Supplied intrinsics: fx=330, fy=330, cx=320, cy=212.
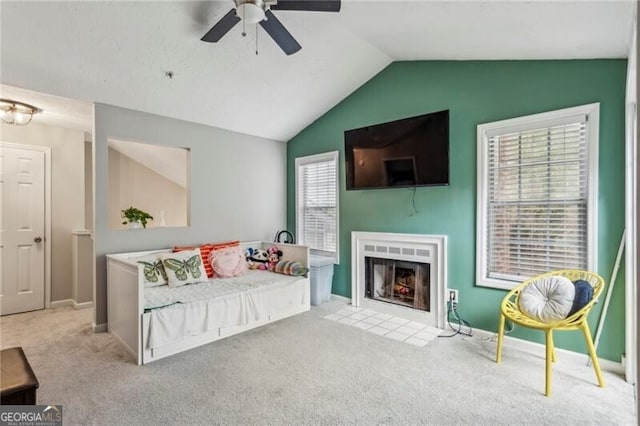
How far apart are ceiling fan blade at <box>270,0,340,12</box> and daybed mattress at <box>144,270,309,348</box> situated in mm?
2394

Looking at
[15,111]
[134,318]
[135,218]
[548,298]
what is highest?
[15,111]

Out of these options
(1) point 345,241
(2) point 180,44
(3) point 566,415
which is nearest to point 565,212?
(3) point 566,415

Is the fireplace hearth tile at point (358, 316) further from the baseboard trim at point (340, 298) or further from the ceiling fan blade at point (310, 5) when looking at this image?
the ceiling fan blade at point (310, 5)

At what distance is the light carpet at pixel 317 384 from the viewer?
1.97 m

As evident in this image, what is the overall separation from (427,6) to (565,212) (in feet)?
6.41

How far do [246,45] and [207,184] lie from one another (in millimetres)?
1821

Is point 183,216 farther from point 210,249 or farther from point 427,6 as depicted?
point 427,6

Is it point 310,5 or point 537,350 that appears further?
point 537,350

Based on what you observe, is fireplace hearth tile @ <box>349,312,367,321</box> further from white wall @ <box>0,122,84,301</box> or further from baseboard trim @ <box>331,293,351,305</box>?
white wall @ <box>0,122,84,301</box>

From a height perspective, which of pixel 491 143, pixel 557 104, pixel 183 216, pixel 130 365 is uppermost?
pixel 557 104

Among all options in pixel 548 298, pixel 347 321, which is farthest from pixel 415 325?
pixel 548 298

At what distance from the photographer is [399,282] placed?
12.7ft

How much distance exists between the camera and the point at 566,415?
1971 millimetres

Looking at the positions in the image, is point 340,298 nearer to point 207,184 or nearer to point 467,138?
point 207,184
